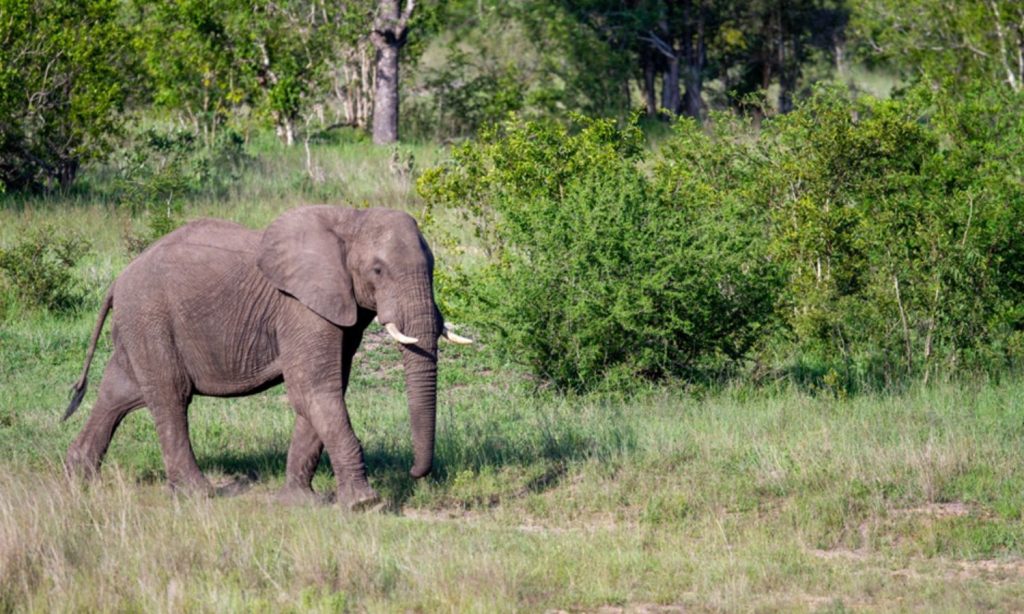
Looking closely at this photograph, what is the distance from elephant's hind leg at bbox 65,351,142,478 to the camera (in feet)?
33.2

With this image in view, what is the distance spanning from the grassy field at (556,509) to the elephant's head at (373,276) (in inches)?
32.6

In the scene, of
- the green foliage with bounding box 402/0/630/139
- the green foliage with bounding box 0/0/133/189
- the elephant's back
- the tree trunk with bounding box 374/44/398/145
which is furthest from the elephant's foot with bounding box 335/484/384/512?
the green foliage with bounding box 402/0/630/139

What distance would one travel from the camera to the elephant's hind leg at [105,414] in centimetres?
1011

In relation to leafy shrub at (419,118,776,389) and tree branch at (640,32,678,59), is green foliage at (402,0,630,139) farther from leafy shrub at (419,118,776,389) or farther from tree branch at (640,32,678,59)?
leafy shrub at (419,118,776,389)

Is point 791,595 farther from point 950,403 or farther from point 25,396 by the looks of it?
point 25,396

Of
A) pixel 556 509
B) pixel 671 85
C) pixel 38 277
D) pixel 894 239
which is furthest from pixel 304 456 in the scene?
pixel 671 85

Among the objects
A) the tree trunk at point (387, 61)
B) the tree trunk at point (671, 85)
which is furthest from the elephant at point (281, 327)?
the tree trunk at point (671, 85)

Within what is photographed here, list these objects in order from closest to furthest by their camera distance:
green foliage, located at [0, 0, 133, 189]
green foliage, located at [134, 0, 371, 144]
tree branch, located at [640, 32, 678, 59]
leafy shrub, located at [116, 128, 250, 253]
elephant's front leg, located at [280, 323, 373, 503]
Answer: elephant's front leg, located at [280, 323, 373, 503] → leafy shrub, located at [116, 128, 250, 253] → green foliage, located at [0, 0, 133, 189] → green foliage, located at [134, 0, 371, 144] → tree branch, located at [640, 32, 678, 59]

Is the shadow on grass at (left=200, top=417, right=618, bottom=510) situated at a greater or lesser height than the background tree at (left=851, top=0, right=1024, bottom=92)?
lesser

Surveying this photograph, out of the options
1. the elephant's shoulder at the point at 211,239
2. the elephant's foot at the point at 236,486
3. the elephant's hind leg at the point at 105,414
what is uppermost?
the elephant's shoulder at the point at 211,239

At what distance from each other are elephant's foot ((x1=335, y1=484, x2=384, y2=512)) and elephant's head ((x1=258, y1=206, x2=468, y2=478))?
1.01 feet

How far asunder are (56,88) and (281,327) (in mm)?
14293

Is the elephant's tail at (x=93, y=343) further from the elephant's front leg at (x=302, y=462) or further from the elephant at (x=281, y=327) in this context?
the elephant's front leg at (x=302, y=462)

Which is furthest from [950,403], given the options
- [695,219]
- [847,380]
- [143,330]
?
[143,330]
